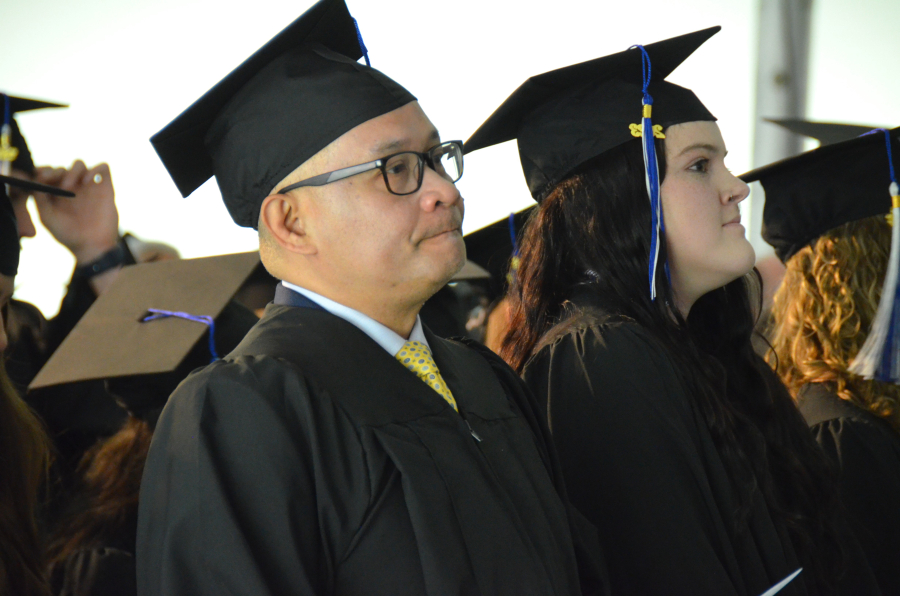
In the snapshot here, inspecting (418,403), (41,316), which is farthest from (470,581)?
(41,316)

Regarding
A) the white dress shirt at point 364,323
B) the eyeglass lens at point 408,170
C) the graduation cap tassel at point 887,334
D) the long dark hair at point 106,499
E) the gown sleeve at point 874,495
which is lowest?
the gown sleeve at point 874,495

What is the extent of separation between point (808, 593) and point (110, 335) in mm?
1976

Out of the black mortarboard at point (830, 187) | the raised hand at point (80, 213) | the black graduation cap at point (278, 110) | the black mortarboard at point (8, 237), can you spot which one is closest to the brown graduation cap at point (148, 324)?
the black mortarboard at point (8, 237)

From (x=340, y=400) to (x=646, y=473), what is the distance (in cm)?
68

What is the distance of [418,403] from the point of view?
1242 mm

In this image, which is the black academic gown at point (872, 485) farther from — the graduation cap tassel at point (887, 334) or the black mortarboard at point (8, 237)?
the black mortarboard at point (8, 237)

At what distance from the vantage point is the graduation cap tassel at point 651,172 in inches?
68.7

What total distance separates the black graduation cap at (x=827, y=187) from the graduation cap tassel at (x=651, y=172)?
2.34 feet

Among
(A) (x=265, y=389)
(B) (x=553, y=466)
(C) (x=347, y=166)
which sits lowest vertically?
(B) (x=553, y=466)

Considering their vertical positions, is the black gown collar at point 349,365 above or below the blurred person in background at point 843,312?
above

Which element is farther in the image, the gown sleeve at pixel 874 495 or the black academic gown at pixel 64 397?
the black academic gown at pixel 64 397

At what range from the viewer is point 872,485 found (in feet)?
6.74

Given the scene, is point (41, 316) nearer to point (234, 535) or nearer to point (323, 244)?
point (323, 244)

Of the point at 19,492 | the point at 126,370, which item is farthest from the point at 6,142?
the point at 19,492
